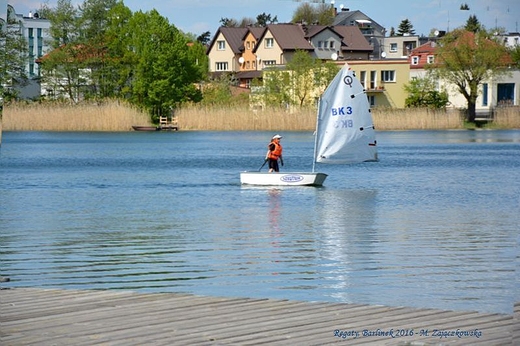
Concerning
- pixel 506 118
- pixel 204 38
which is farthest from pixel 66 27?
pixel 204 38

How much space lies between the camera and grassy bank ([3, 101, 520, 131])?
60750mm

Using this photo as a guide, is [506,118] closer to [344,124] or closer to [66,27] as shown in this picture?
[66,27]

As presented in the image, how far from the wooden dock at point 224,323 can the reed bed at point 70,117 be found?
5000 cm

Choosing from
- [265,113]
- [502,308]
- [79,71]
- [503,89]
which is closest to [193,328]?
[502,308]

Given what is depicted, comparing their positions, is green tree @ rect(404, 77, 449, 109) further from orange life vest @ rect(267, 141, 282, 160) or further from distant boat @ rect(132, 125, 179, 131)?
orange life vest @ rect(267, 141, 282, 160)

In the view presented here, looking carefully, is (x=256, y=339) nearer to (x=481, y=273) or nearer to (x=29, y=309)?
(x=29, y=309)

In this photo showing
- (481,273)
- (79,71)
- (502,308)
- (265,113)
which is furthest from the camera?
(79,71)

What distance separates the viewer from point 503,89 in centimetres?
7319

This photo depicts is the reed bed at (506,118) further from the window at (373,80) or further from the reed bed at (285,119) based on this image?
the window at (373,80)

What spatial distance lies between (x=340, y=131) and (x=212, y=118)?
3725cm

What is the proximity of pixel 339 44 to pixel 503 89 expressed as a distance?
22.8 m

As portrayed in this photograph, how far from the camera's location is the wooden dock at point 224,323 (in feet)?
19.6

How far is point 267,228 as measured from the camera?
65.3 feet

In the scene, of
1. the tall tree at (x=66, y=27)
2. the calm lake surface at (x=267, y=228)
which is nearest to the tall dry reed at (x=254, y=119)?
the tall tree at (x=66, y=27)
